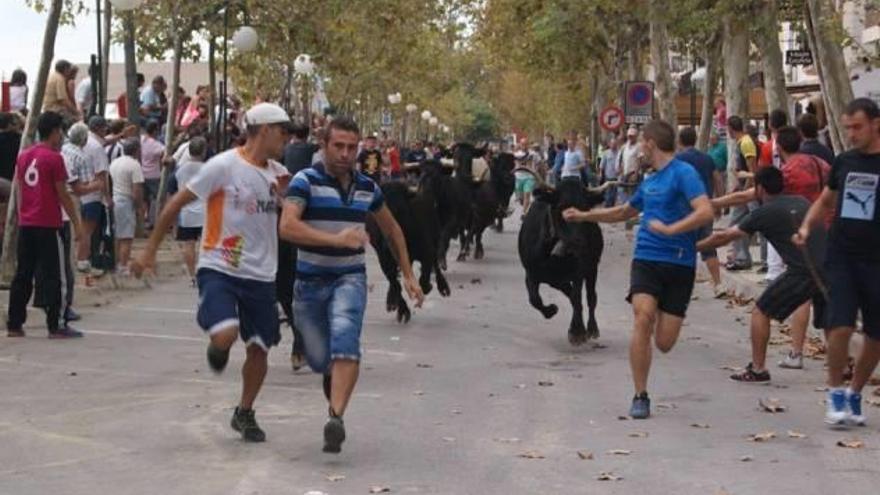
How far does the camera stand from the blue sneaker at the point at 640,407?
1123cm

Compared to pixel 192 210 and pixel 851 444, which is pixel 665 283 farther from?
pixel 192 210

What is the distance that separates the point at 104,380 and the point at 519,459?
445 cm

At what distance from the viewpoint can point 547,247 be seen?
52.3ft

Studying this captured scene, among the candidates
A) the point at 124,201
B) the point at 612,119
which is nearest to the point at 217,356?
the point at 124,201

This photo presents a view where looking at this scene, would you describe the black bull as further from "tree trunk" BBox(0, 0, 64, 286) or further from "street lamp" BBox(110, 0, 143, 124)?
"street lamp" BBox(110, 0, 143, 124)

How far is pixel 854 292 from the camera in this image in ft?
35.6

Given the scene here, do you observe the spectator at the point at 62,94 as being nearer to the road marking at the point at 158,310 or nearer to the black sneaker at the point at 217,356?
the road marking at the point at 158,310

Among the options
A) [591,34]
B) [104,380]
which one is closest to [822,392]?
[104,380]

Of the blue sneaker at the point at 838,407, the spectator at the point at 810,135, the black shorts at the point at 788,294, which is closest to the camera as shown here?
the blue sneaker at the point at 838,407

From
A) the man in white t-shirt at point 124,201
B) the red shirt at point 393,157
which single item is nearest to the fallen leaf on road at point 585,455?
the man in white t-shirt at point 124,201

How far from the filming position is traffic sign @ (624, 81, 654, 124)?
3575 centimetres

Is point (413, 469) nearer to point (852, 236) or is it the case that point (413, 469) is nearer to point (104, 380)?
point (852, 236)

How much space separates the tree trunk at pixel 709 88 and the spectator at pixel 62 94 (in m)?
14.6

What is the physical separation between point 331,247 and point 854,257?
10.9ft
